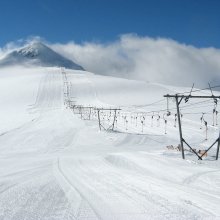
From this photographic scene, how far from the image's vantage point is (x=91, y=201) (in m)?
13.1

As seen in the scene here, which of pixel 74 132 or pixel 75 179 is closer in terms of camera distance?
pixel 75 179

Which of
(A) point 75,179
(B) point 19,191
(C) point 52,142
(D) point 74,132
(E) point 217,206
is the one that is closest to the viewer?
(E) point 217,206

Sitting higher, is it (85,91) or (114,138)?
(85,91)

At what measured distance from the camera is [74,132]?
50562 millimetres

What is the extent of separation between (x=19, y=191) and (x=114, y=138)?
3107 cm

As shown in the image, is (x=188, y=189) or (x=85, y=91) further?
(x=85, y=91)

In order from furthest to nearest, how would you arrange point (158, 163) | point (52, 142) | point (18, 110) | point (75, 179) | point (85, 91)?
point (85, 91), point (18, 110), point (52, 142), point (158, 163), point (75, 179)

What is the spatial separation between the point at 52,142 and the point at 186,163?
2176 cm

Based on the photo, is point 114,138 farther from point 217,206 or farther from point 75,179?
point 217,206

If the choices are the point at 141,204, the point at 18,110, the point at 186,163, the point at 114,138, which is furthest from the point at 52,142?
the point at 18,110

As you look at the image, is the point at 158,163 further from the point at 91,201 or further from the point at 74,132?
the point at 74,132

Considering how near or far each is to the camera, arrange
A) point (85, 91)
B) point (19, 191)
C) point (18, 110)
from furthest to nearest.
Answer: point (85, 91), point (18, 110), point (19, 191)

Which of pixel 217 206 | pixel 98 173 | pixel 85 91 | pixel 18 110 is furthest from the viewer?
pixel 85 91

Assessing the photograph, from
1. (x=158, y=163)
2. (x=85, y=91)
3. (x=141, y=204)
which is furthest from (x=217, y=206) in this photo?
(x=85, y=91)
